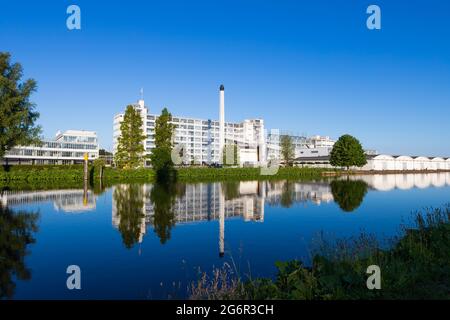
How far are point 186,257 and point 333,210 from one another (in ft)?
48.7

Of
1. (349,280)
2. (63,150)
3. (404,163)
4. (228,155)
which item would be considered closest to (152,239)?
(349,280)

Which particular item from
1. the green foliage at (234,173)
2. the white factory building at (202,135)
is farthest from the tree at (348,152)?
the white factory building at (202,135)

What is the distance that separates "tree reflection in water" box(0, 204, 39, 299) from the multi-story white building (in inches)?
4129

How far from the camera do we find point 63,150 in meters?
128

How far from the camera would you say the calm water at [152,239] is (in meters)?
9.86

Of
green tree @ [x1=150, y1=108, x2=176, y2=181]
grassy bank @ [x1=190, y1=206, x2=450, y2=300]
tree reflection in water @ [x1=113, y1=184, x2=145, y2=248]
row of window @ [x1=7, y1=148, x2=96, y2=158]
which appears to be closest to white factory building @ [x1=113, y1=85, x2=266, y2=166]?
row of window @ [x1=7, y1=148, x2=96, y2=158]

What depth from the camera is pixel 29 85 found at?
5222 cm

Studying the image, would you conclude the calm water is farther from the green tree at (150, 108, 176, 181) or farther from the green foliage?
A: the green foliage

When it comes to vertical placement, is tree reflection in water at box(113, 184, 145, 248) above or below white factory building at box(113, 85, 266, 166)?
below

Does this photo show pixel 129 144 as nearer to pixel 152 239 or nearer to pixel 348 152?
pixel 152 239

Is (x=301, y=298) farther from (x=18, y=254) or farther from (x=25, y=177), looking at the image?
(x=25, y=177)

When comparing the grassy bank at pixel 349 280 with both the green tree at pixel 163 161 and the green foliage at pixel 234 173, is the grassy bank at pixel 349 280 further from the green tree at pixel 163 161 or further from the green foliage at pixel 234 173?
the green foliage at pixel 234 173

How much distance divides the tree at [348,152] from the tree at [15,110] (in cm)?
8126

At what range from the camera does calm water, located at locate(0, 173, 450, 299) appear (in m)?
9.86
